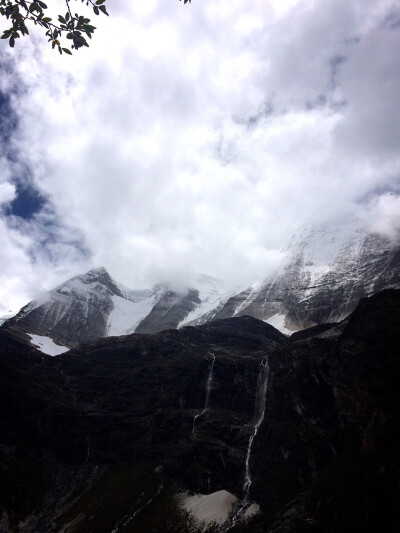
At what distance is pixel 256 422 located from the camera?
11006 cm

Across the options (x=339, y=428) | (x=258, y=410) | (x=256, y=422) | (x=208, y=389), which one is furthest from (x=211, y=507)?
(x=208, y=389)

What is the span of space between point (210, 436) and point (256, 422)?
13.6 m

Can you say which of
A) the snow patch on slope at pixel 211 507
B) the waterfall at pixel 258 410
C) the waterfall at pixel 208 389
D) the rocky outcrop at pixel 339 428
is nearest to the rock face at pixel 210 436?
the rocky outcrop at pixel 339 428

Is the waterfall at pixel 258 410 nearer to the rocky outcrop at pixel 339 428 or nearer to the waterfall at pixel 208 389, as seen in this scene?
the rocky outcrop at pixel 339 428

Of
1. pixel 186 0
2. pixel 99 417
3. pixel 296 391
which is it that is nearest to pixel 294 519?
pixel 296 391

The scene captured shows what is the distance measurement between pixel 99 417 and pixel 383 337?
291ft

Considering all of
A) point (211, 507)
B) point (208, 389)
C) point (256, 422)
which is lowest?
point (211, 507)

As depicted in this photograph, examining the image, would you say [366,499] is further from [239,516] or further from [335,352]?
[335,352]

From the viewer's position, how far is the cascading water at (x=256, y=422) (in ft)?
257

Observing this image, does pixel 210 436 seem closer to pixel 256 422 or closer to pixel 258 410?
pixel 256 422

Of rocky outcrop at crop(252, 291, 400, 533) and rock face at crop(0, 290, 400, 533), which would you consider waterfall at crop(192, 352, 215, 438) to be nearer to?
→ rock face at crop(0, 290, 400, 533)

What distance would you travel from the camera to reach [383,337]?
252ft

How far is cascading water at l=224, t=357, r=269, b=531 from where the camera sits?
257 ft

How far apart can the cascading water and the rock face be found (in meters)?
1.38
